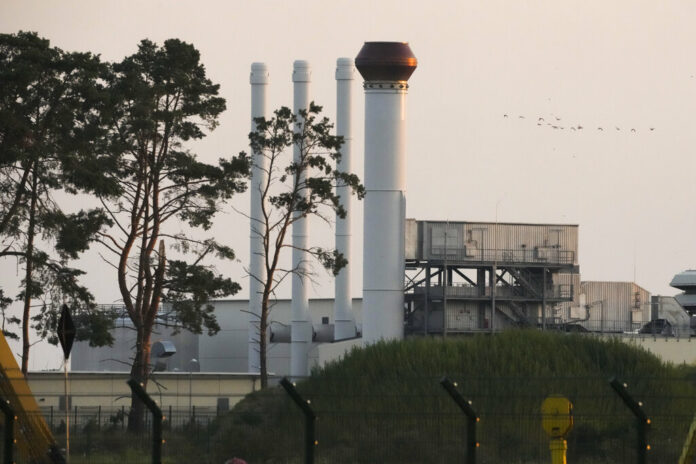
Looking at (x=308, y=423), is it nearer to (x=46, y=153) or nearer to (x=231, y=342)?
(x=46, y=153)

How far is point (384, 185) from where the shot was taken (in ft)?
270

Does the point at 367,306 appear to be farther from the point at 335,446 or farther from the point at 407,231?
the point at 335,446

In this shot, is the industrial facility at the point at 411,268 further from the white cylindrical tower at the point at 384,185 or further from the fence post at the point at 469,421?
the fence post at the point at 469,421

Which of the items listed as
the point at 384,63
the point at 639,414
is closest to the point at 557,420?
the point at 639,414

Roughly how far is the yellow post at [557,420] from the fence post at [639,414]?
1.16 meters

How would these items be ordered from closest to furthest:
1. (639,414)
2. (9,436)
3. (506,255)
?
(639,414), (9,436), (506,255)

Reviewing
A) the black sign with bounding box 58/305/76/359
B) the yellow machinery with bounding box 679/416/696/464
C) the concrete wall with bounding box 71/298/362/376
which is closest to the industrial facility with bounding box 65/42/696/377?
the concrete wall with bounding box 71/298/362/376

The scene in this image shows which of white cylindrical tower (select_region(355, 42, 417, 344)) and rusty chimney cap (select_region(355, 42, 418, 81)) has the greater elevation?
rusty chimney cap (select_region(355, 42, 418, 81))

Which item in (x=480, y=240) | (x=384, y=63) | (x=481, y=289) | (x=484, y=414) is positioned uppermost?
(x=384, y=63)

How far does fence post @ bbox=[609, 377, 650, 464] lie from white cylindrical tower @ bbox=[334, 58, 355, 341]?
217ft

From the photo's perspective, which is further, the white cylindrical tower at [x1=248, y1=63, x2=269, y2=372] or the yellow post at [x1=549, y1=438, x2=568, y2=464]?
the white cylindrical tower at [x1=248, y1=63, x2=269, y2=372]

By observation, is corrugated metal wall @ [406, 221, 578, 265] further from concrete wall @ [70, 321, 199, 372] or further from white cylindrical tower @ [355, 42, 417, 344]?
concrete wall @ [70, 321, 199, 372]

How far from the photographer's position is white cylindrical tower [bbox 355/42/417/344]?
8156 cm

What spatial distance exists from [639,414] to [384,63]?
58.1m
